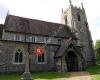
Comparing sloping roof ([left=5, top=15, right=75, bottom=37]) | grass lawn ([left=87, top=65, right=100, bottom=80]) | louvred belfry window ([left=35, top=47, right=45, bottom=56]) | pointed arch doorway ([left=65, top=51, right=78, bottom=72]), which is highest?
sloping roof ([left=5, top=15, right=75, bottom=37])

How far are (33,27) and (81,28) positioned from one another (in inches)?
501

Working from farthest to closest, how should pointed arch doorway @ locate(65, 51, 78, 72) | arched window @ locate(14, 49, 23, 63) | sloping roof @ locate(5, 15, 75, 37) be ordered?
pointed arch doorway @ locate(65, 51, 78, 72) → sloping roof @ locate(5, 15, 75, 37) → arched window @ locate(14, 49, 23, 63)

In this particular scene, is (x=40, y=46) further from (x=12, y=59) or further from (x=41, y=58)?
(x=12, y=59)

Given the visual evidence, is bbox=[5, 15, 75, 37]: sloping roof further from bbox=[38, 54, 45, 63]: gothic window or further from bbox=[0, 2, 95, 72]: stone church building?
bbox=[38, 54, 45, 63]: gothic window

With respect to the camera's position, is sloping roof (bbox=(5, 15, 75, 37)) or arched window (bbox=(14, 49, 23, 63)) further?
sloping roof (bbox=(5, 15, 75, 37))

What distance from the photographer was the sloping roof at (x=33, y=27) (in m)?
29.4

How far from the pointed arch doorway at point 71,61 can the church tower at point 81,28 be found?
14.9 feet

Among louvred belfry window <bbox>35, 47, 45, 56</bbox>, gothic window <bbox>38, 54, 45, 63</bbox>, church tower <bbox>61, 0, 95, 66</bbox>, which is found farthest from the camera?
church tower <bbox>61, 0, 95, 66</bbox>

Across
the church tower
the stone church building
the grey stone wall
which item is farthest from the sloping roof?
the grey stone wall

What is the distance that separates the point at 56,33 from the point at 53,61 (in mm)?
6686

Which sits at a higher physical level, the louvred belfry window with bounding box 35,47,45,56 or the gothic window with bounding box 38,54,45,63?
the louvred belfry window with bounding box 35,47,45,56

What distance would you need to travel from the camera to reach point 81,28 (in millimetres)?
37812

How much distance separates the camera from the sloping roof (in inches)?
1158

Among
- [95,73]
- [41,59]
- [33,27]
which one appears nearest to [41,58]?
[41,59]
